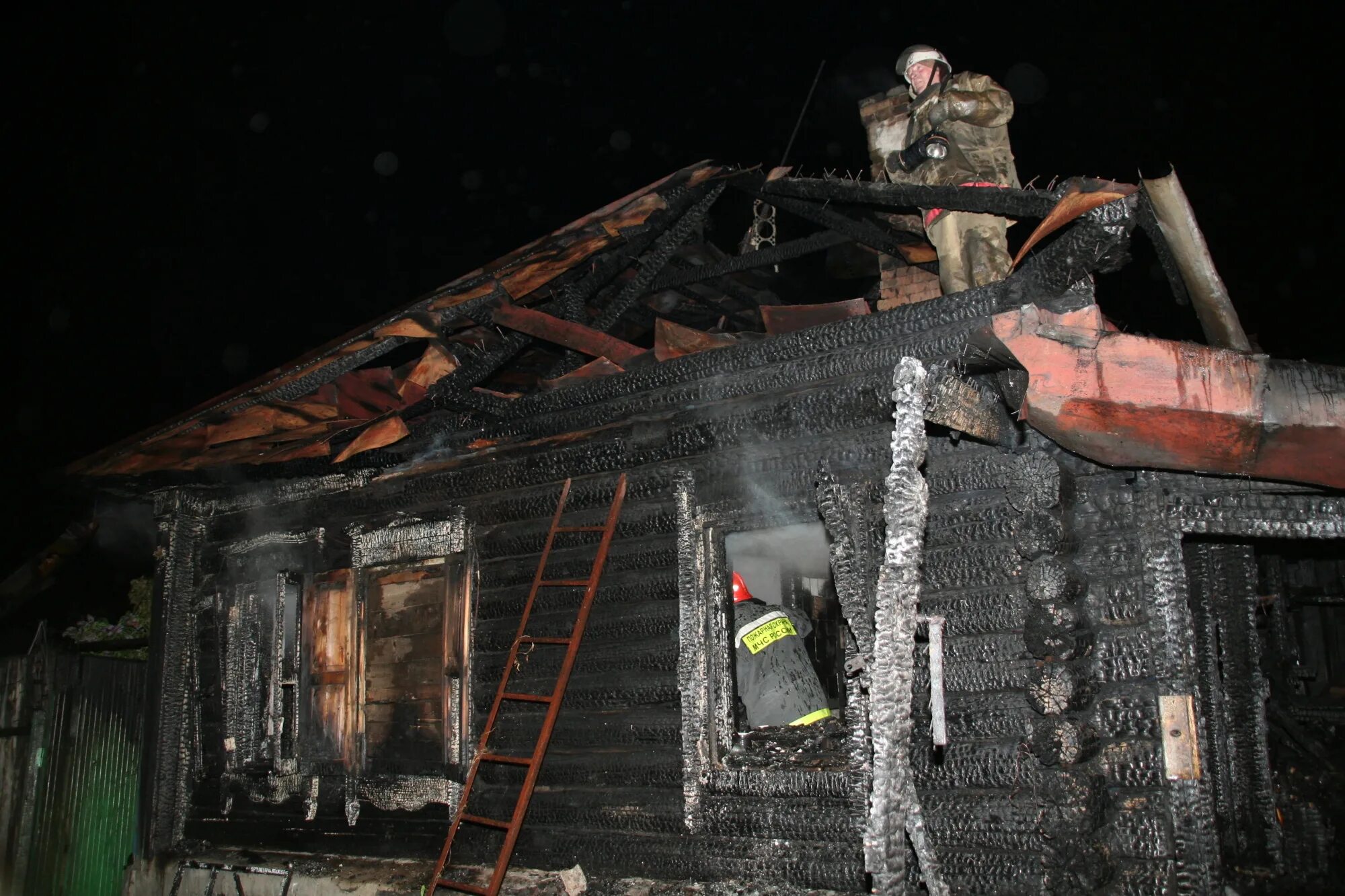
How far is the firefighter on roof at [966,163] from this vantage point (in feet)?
17.9

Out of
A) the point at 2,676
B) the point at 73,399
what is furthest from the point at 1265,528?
the point at 73,399

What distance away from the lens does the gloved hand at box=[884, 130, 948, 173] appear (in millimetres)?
5504

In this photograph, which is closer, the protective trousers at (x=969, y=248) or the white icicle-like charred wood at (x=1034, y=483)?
the white icicle-like charred wood at (x=1034, y=483)

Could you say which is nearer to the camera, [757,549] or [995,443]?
[995,443]

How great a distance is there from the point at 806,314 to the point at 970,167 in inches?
54.3

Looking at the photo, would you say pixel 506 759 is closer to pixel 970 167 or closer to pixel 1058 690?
pixel 1058 690

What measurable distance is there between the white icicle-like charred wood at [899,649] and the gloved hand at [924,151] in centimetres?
229

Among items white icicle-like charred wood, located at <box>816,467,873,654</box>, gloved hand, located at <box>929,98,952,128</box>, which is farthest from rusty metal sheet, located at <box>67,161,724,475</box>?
white icicle-like charred wood, located at <box>816,467,873,654</box>

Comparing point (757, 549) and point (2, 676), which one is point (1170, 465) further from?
point (2, 676)

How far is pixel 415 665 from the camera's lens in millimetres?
7145

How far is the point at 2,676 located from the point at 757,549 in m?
8.38

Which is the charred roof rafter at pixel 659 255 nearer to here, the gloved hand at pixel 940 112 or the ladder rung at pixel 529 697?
the gloved hand at pixel 940 112

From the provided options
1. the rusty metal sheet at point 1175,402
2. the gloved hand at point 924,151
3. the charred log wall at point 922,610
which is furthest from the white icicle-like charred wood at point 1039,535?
the gloved hand at point 924,151

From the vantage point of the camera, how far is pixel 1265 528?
14.5 ft
